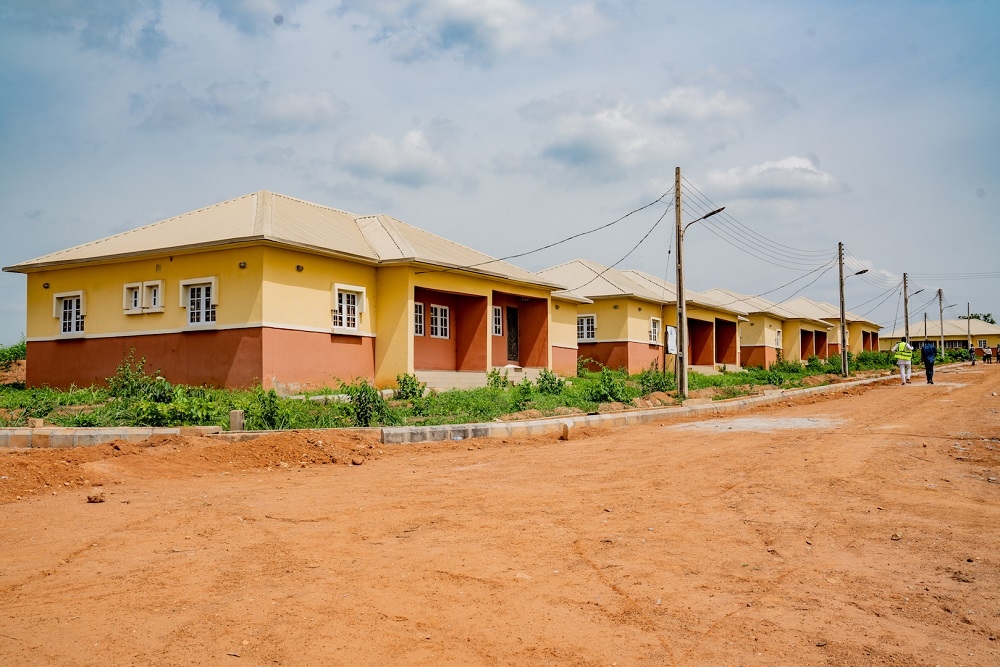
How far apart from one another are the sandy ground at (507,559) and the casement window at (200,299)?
7854mm

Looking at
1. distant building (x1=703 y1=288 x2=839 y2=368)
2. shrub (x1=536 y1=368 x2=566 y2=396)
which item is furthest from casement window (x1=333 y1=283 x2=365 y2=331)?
distant building (x1=703 y1=288 x2=839 y2=368)

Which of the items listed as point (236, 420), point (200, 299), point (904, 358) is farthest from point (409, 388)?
point (904, 358)

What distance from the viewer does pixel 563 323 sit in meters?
29.0

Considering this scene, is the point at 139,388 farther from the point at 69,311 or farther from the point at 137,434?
the point at 69,311

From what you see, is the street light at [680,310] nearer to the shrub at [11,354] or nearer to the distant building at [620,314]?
the distant building at [620,314]

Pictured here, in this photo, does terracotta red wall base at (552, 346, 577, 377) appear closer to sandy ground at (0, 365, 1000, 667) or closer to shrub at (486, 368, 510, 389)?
shrub at (486, 368, 510, 389)

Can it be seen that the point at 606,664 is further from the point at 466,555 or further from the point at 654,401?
the point at 654,401

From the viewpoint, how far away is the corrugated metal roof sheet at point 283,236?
18250 mm

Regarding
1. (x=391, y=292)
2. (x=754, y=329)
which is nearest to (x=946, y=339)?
(x=754, y=329)

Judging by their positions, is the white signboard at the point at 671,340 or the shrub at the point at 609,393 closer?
the shrub at the point at 609,393

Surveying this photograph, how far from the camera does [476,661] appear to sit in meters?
3.86

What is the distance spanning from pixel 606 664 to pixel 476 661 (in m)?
0.64

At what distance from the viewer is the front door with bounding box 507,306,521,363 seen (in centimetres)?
2589

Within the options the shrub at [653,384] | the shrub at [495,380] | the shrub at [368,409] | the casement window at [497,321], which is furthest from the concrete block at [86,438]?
the casement window at [497,321]
